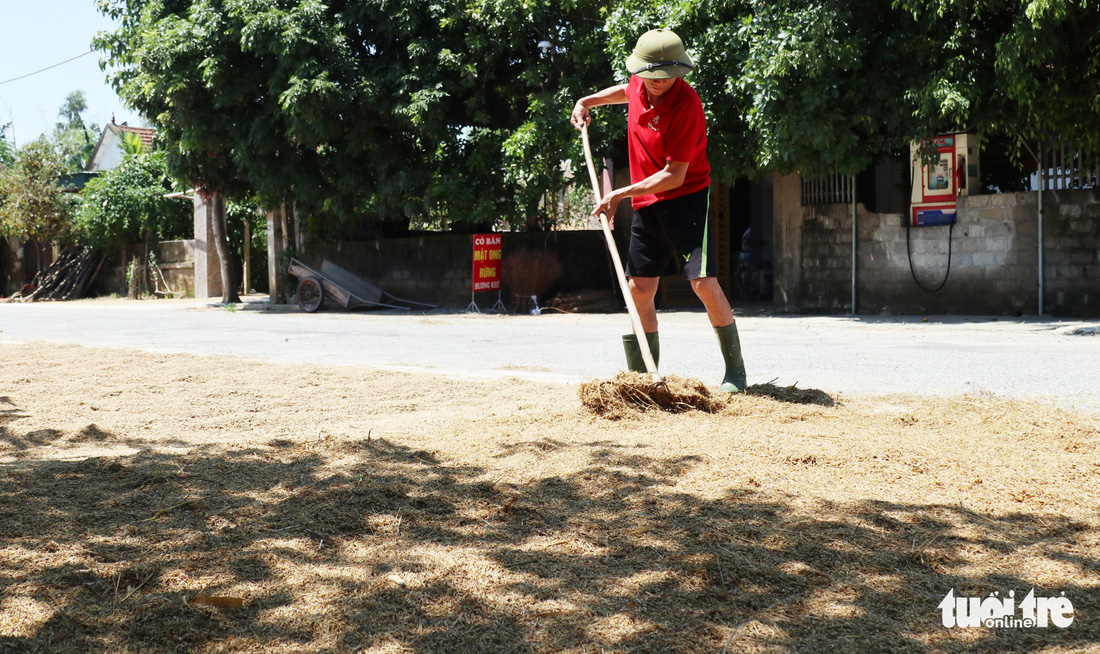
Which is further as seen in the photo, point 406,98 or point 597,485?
→ point 406,98

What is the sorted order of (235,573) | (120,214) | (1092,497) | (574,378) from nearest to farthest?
1. (235,573)
2. (1092,497)
3. (574,378)
4. (120,214)

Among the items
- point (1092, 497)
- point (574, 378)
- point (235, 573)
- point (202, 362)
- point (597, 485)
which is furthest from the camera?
point (202, 362)

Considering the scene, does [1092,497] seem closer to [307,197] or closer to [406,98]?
[406,98]

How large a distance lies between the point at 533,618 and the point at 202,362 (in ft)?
19.6

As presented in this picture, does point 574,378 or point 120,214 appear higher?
point 120,214

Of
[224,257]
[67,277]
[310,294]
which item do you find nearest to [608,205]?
[310,294]

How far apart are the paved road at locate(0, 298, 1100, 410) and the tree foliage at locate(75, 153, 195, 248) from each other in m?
12.4

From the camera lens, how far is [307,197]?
60.1ft

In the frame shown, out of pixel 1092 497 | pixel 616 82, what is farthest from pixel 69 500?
pixel 616 82

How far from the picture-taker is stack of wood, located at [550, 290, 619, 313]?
16.7 m

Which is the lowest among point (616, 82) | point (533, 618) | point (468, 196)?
point (533, 618)

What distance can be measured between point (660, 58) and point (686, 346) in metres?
5.06

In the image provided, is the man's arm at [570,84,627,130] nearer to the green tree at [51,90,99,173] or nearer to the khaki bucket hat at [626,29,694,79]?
the khaki bucket hat at [626,29,694,79]

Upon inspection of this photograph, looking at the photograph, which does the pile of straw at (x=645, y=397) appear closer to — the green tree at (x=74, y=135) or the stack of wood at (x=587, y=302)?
the stack of wood at (x=587, y=302)
